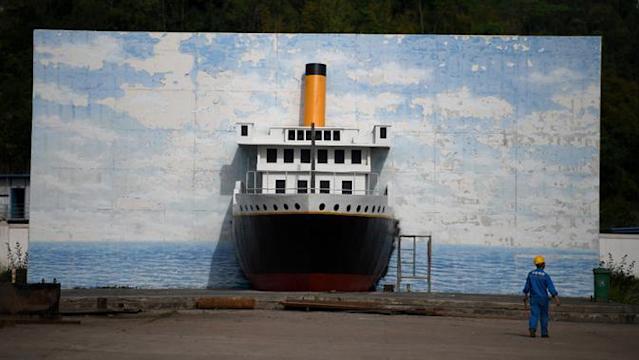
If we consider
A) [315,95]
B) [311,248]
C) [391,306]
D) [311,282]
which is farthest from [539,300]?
[315,95]

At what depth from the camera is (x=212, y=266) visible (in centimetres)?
3766

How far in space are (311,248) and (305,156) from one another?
3.84 meters

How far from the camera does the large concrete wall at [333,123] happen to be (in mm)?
37562

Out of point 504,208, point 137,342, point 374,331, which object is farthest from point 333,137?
point 137,342

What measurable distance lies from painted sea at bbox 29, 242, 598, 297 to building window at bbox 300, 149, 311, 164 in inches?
137

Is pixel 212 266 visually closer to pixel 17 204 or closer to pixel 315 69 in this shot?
pixel 315 69

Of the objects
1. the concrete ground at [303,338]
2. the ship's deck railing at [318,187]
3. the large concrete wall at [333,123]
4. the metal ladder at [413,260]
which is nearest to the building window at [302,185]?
the ship's deck railing at [318,187]

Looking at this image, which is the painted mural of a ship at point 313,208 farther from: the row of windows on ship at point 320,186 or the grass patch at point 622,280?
the grass patch at point 622,280

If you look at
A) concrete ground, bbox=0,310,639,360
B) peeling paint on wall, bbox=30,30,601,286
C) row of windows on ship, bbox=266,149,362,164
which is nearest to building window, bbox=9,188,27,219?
peeling paint on wall, bbox=30,30,601,286

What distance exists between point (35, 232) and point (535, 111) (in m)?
15.7

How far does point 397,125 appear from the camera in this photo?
37625 millimetres

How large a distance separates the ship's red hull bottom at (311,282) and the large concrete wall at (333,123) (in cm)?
288

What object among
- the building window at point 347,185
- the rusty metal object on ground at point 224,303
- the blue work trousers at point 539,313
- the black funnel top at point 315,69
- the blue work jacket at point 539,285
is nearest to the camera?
the blue work trousers at point 539,313

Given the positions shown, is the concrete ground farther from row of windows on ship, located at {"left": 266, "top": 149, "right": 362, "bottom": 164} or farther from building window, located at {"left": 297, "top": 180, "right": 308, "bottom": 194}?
row of windows on ship, located at {"left": 266, "top": 149, "right": 362, "bottom": 164}
